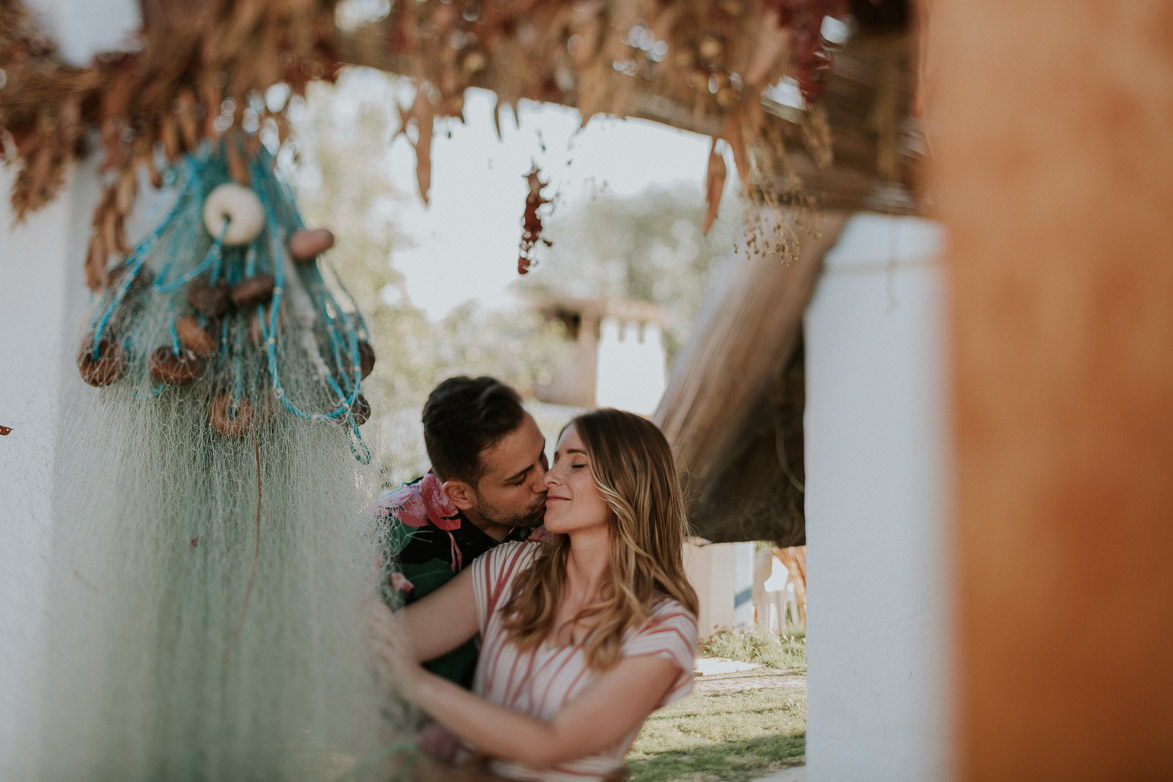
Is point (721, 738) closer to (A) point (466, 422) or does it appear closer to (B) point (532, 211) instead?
(A) point (466, 422)

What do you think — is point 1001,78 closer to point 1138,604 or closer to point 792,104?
point 1138,604

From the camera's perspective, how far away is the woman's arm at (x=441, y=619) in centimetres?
176

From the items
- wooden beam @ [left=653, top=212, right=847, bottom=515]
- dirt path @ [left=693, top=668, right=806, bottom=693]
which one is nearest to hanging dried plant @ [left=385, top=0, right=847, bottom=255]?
wooden beam @ [left=653, top=212, right=847, bottom=515]

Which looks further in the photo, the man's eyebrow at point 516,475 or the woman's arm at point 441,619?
the man's eyebrow at point 516,475

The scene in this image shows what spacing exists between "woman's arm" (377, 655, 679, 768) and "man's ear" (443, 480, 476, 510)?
57cm

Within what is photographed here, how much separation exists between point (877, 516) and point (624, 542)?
106cm

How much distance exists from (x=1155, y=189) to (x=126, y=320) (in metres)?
1.57

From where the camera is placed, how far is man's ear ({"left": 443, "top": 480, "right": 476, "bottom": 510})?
2125mm

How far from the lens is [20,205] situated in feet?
6.11

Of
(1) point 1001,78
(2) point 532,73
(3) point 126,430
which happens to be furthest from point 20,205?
(1) point 1001,78

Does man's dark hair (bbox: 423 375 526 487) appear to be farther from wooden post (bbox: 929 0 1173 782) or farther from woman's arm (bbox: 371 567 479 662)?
wooden post (bbox: 929 0 1173 782)

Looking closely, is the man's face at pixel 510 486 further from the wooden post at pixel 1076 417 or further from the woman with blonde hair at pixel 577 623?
the wooden post at pixel 1076 417

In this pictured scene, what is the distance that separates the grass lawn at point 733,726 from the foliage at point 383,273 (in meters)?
2.99

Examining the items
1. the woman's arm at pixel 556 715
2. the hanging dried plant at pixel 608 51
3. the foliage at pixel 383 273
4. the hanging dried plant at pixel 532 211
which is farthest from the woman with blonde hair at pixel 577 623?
the foliage at pixel 383 273
